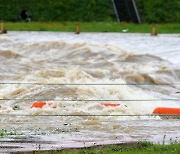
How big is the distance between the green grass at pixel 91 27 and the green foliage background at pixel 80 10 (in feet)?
6.79

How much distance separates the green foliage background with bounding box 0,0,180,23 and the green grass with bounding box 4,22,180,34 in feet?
6.79

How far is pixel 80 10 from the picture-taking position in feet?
177

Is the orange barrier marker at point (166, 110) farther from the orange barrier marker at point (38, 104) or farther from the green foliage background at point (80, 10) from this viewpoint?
the green foliage background at point (80, 10)

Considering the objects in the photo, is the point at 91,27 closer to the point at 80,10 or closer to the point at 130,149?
the point at 80,10

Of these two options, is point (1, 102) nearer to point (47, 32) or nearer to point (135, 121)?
point (135, 121)

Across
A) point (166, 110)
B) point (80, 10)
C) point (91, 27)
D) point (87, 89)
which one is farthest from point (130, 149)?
point (80, 10)

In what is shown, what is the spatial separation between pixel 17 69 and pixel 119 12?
28632 mm

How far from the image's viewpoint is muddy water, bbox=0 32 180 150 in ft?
42.9

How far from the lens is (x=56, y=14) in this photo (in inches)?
2106

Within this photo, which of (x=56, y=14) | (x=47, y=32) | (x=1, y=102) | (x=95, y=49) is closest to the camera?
(x=1, y=102)

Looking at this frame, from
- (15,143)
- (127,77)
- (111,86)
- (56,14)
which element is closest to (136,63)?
(127,77)

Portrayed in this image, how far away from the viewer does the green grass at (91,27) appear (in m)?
46.4

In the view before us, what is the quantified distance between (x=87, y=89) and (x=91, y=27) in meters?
28.3

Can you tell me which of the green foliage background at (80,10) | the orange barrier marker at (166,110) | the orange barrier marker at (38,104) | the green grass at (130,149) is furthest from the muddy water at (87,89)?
the green foliage background at (80,10)
